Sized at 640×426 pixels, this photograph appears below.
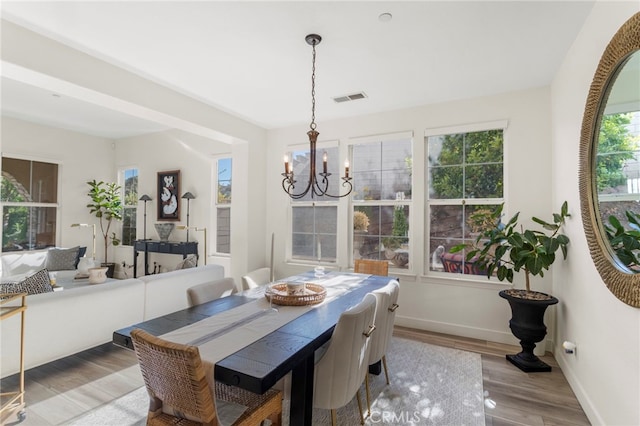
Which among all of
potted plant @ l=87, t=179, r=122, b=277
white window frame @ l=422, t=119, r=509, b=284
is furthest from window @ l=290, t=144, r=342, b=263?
potted plant @ l=87, t=179, r=122, b=277

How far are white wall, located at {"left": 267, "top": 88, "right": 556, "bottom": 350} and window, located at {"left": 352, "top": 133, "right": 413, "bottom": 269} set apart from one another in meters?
0.13

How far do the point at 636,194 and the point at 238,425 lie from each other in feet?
7.35

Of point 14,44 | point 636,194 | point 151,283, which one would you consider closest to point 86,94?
point 14,44

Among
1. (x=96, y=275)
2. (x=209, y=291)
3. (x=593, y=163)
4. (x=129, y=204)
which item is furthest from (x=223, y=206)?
(x=593, y=163)

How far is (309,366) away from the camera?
1668 millimetres

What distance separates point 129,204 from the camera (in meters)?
6.39

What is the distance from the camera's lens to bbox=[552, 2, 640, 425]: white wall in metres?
1.67

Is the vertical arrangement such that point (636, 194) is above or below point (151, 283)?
above

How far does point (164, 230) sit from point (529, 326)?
559cm

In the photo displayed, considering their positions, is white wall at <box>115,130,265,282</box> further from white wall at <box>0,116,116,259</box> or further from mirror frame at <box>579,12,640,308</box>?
mirror frame at <box>579,12,640,308</box>

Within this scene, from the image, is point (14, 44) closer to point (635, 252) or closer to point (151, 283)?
point (151, 283)

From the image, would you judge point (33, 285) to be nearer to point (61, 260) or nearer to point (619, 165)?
point (61, 260)

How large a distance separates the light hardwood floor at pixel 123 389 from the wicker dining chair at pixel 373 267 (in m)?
1.27

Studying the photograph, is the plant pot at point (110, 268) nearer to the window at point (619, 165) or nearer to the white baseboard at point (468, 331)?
the white baseboard at point (468, 331)
